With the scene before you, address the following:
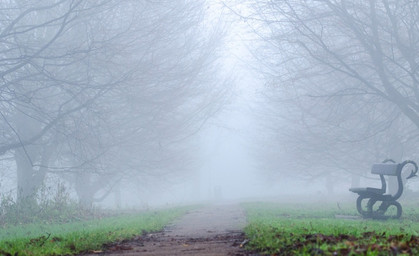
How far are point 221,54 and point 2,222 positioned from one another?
1562 centimetres

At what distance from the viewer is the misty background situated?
56.2ft

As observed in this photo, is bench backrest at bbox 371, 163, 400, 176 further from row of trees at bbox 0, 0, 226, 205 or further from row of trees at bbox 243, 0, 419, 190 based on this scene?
row of trees at bbox 0, 0, 226, 205

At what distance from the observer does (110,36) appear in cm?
1795

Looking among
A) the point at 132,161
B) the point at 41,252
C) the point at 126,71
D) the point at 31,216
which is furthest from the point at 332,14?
the point at 132,161

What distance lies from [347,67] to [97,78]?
991cm

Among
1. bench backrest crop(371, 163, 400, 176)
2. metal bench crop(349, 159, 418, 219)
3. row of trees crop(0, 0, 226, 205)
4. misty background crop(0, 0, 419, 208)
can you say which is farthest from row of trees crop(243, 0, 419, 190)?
row of trees crop(0, 0, 226, 205)

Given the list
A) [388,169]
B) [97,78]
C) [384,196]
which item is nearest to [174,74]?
[97,78]

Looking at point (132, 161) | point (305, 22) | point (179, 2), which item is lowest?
point (132, 161)

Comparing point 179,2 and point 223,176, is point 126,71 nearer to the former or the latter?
point 179,2

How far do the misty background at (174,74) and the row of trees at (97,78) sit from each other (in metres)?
0.08

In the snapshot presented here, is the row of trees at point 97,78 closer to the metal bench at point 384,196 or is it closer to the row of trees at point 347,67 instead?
the row of trees at point 347,67

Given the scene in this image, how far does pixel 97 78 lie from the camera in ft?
68.4

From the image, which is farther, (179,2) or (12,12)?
(179,2)

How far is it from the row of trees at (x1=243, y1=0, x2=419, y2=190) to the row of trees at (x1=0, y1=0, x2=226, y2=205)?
375cm
